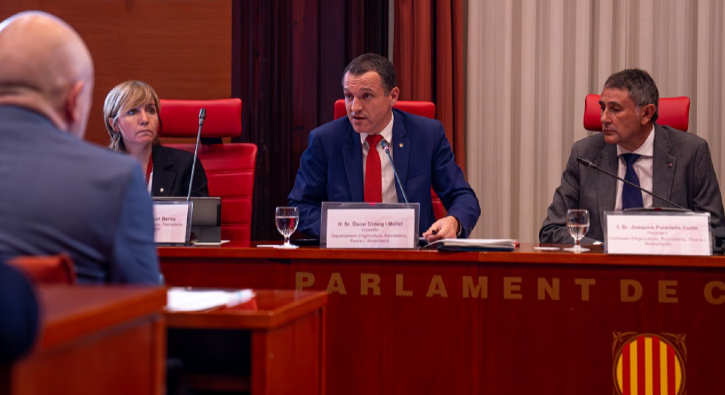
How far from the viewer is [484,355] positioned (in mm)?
2072

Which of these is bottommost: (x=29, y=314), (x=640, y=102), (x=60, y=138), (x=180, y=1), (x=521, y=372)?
(x=521, y=372)

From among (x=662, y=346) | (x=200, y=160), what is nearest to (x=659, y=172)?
(x=662, y=346)

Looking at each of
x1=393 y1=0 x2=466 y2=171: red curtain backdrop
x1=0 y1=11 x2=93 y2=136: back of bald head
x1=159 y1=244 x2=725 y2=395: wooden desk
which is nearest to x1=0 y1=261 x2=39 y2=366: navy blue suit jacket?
x1=0 y1=11 x2=93 y2=136: back of bald head

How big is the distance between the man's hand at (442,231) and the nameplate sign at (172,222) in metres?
0.77

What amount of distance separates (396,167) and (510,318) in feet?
3.28

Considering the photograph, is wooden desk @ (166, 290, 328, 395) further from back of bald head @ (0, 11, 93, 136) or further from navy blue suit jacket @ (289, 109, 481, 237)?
navy blue suit jacket @ (289, 109, 481, 237)

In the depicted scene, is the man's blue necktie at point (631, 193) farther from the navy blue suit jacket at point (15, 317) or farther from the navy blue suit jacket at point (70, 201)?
the navy blue suit jacket at point (15, 317)

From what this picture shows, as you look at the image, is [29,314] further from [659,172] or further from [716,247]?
[659,172]

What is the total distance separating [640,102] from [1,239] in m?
2.51

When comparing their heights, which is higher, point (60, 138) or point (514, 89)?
point (514, 89)

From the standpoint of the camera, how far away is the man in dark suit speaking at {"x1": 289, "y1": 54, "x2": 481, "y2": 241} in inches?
113

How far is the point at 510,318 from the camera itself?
6.81ft

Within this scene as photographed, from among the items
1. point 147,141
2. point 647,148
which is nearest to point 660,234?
point 647,148

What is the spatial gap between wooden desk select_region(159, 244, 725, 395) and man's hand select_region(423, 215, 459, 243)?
9.4 inches
